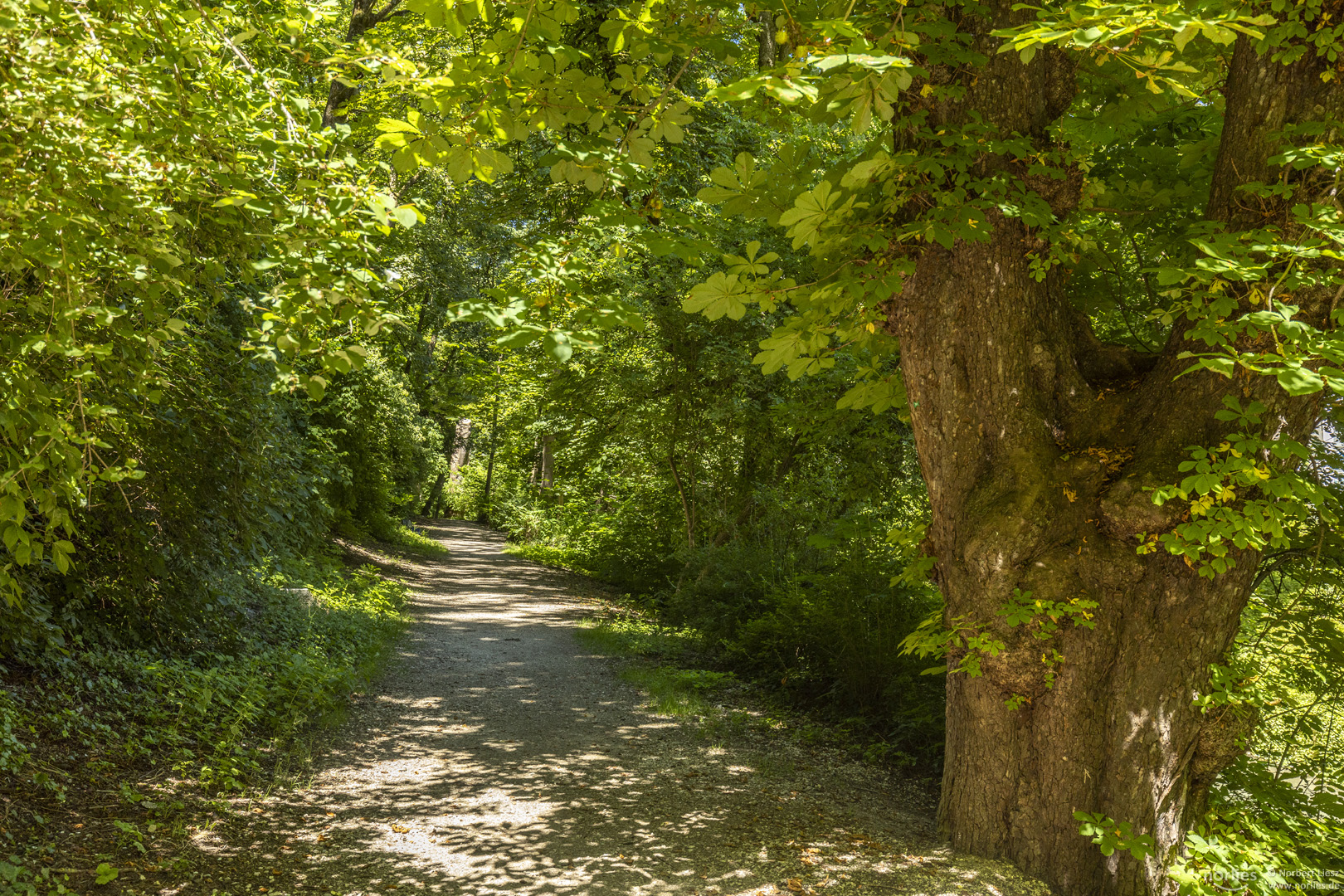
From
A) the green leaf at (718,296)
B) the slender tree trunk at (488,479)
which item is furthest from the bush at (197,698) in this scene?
the slender tree trunk at (488,479)

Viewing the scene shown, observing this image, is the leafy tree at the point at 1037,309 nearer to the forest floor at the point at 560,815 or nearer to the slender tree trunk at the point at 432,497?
the forest floor at the point at 560,815

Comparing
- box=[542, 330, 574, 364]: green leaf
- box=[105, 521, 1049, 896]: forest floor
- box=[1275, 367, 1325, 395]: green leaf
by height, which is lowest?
box=[105, 521, 1049, 896]: forest floor

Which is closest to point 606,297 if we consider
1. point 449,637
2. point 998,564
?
point 998,564

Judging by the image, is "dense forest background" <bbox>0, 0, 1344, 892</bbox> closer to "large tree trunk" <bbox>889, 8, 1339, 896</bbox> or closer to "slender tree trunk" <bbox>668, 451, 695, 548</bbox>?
"slender tree trunk" <bbox>668, 451, 695, 548</bbox>

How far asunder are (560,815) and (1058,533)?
336 cm

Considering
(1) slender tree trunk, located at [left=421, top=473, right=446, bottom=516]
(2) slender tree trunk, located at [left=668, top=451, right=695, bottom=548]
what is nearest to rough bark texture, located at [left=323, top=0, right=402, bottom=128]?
(2) slender tree trunk, located at [left=668, top=451, right=695, bottom=548]

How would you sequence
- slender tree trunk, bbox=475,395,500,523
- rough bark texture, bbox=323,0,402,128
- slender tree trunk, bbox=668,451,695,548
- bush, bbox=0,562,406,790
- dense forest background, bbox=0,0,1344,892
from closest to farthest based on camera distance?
dense forest background, bbox=0,0,1344,892 < bush, bbox=0,562,406,790 < rough bark texture, bbox=323,0,402,128 < slender tree trunk, bbox=668,451,695,548 < slender tree trunk, bbox=475,395,500,523

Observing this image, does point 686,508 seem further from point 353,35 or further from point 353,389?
point 353,35

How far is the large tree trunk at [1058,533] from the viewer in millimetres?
3795

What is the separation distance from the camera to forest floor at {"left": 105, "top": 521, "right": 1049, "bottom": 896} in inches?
159

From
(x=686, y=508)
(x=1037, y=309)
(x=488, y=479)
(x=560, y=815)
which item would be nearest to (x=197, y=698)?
(x=560, y=815)

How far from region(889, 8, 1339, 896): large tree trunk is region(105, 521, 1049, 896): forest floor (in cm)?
55

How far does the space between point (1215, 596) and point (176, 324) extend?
175 inches

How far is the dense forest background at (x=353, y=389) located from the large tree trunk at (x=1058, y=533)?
286 mm
